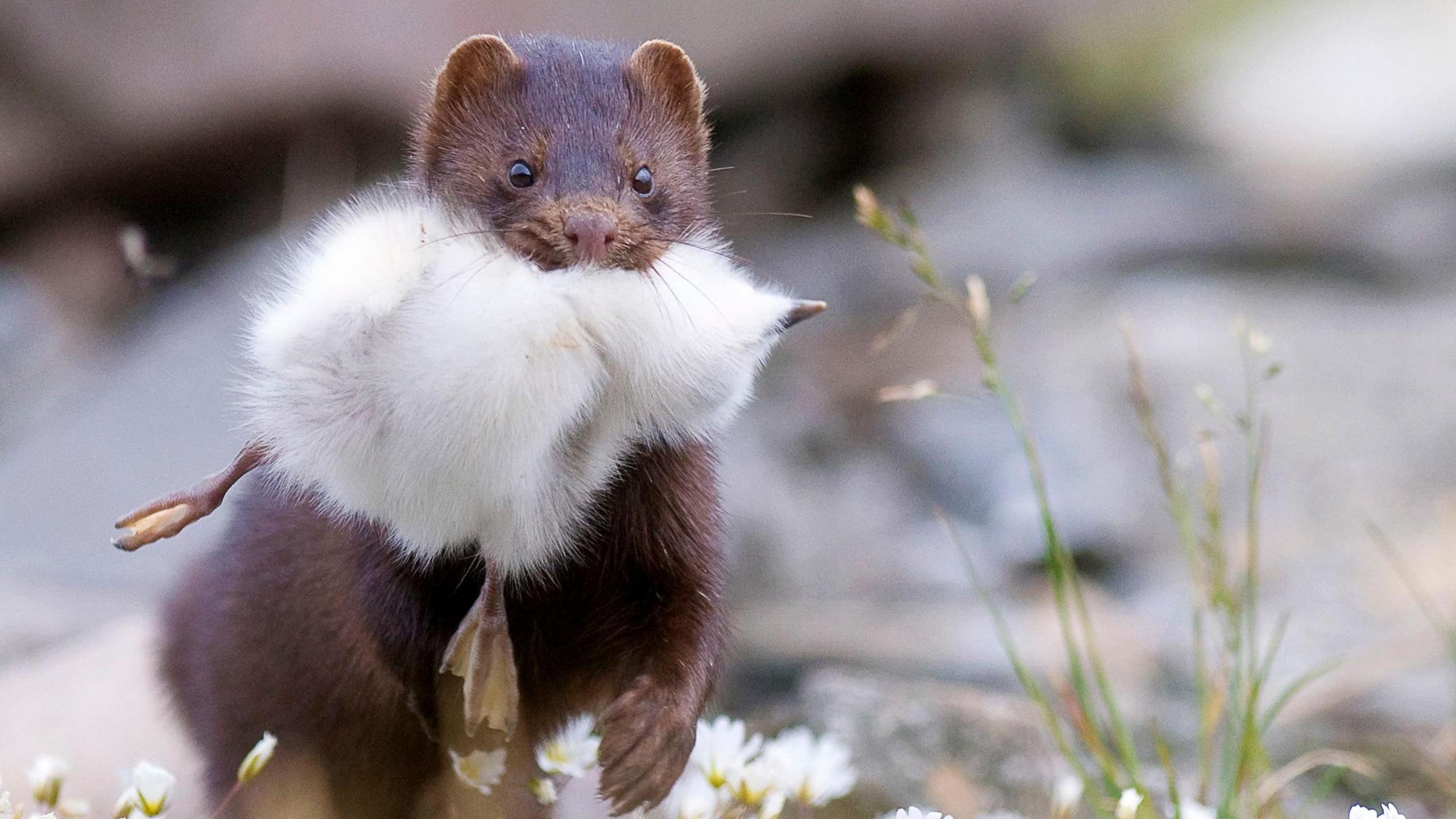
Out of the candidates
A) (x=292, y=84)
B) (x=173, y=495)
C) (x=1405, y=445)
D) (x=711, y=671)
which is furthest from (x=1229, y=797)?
(x=292, y=84)

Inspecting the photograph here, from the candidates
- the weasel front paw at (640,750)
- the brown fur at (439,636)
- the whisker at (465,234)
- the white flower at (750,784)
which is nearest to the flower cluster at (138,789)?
the brown fur at (439,636)

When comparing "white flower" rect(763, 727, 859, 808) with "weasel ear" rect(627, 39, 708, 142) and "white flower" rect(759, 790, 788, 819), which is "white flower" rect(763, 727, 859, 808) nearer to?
"white flower" rect(759, 790, 788, 819)

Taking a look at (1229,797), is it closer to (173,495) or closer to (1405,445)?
(173,495)

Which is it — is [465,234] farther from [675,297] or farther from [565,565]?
[565,565]

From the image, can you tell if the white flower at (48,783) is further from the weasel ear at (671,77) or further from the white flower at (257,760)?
the weasel ear at (671,77)

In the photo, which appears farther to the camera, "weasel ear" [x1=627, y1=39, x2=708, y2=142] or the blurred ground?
the blurred ground

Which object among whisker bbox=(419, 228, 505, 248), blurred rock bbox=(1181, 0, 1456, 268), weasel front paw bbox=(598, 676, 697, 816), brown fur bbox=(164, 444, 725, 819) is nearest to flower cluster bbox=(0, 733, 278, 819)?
brown fur bbox=(164, 444, 725, 819)
